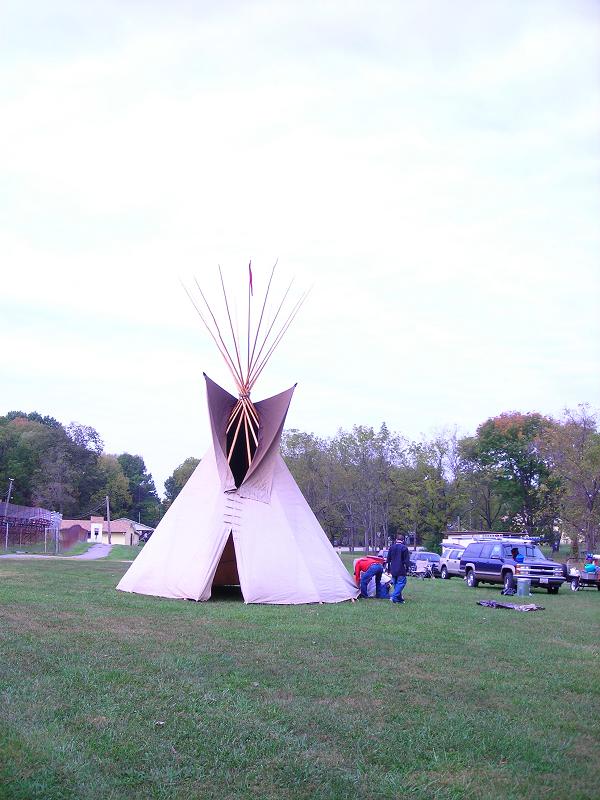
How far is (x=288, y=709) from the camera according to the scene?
6.79 meters

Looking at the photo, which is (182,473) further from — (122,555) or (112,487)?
(122,555)

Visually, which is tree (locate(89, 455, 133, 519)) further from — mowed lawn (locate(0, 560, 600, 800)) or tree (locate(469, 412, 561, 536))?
mowed lawn (locate(0, 560, 600, 800))

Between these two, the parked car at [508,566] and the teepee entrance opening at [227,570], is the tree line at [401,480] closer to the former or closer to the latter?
the parked car at [508,566]

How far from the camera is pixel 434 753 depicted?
5.73m

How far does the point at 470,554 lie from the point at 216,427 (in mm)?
11828

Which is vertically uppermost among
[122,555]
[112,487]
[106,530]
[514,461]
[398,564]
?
[514,461]

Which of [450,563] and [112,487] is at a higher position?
[112,487]

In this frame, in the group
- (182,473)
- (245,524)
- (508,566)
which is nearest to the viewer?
(245,524)

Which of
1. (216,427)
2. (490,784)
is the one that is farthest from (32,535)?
(490,784)

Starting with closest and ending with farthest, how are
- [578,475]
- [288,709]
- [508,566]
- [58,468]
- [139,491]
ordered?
[288,709] → [508,566] → [578,475] → [58,468] → [139,491]

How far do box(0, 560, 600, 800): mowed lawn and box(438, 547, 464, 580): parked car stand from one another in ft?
62.5

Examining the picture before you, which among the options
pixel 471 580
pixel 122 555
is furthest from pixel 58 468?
pixel 471 580

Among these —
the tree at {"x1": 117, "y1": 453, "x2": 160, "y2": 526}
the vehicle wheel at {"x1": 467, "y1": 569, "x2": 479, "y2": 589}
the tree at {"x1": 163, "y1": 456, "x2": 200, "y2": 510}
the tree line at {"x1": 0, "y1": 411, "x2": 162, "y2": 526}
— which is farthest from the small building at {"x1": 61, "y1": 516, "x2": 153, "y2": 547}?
the vehicle wheel at {"x1": 467, "y1": 569, "x2": 479, "y2": 589}

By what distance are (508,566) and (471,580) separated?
6.51ft
